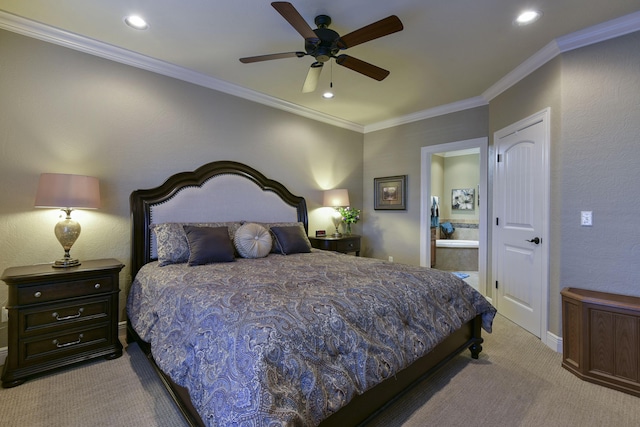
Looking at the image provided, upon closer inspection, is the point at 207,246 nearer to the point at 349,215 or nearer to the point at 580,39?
the point at 349,215

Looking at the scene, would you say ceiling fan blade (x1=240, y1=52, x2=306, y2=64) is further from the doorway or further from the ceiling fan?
the doorway

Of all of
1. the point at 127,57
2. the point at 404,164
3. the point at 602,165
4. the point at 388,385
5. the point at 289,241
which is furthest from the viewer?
the point at 404,164

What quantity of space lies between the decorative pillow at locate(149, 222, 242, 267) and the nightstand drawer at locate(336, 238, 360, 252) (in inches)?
84.9

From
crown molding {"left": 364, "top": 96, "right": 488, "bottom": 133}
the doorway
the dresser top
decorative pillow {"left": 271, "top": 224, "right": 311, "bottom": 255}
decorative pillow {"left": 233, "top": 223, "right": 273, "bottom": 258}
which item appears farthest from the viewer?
crown molding {"left": 364, "top": 96, "right": 488, "bottom": 133}

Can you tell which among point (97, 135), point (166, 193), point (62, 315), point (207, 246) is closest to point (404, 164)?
point (207, 246)

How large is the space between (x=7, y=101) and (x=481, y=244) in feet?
16.7

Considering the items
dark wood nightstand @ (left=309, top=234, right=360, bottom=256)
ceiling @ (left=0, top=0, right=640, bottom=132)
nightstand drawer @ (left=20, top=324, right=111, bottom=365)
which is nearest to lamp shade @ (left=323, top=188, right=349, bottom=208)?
dark wood nightstand @ (left=309, top=234, right=360, bottom=256)

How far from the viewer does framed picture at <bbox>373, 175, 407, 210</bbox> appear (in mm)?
4781

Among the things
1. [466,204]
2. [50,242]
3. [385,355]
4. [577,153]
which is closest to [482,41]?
[577,153]

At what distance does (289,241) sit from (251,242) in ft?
1.56

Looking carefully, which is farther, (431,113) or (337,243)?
(431,113)

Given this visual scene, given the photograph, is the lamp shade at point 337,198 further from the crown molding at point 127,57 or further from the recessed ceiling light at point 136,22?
the recessed ceiling light at point 136,22

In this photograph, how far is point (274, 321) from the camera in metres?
1.29

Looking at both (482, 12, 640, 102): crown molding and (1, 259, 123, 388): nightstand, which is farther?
(482, 12, 640, 102): crown molding
